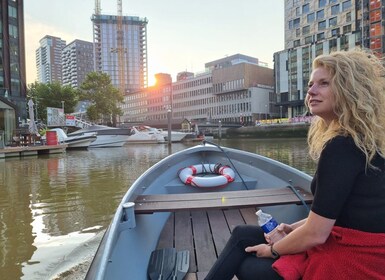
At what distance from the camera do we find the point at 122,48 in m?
129

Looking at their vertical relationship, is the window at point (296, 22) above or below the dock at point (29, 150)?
above

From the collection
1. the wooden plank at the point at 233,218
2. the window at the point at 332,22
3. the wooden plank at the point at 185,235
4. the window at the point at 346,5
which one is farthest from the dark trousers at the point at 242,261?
the window at the point at 332,22

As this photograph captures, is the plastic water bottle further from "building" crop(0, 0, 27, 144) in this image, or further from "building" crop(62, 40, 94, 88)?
"building" crop(62, 40, 94, 88)

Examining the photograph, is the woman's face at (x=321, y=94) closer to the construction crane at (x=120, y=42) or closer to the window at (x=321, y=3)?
the window at (x=321, y=3)

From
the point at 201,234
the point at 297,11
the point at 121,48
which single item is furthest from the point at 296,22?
the point at 121,48

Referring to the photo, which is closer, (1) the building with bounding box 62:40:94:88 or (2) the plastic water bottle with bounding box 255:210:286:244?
(2) the plastic water bottle with bounding box 255:210:286:244

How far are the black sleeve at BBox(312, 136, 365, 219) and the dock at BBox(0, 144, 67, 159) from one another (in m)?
18.4

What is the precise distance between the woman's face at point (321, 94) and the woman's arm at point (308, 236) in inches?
20.0

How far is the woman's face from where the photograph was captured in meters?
1.59

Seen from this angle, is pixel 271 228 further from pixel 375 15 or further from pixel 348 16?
pixel 348 16

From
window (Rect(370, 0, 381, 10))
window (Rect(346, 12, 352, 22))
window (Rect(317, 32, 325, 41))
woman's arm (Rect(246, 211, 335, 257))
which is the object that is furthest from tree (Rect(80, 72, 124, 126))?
woman's arm (Rect(246, 211, 335, 257))

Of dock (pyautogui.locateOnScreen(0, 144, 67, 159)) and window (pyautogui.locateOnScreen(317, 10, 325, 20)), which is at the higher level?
window (pyautogui.locateOnScreen(317, 10, 325, 20))

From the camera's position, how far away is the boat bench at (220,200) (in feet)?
8.53

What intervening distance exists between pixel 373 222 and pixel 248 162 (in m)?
3.48
